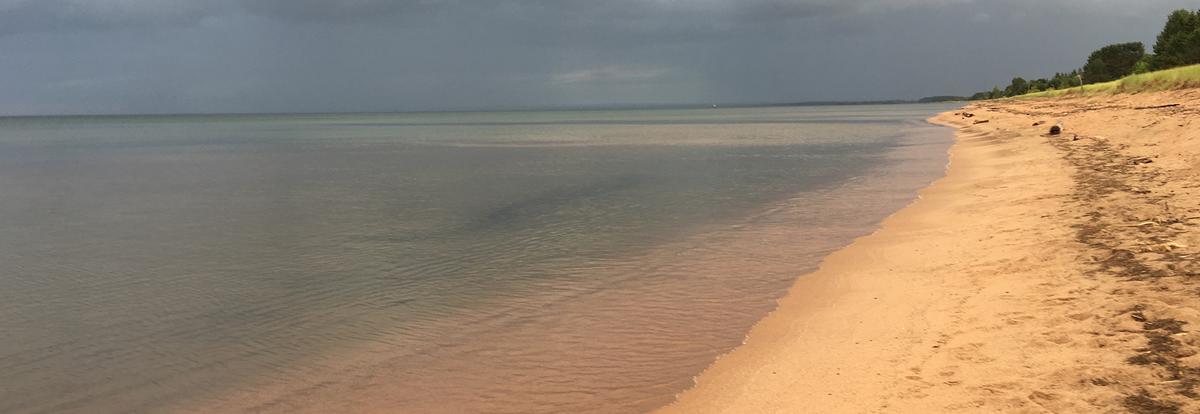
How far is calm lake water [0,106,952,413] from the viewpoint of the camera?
20.5 ft

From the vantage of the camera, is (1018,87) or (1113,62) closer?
(1113,62)

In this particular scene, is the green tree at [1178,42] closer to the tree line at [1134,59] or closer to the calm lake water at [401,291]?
the tree line at [1134,59]

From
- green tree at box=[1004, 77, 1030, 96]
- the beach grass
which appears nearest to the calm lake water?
the beach grass

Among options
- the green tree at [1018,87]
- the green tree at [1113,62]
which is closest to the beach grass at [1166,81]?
the green tree at [1113,62]

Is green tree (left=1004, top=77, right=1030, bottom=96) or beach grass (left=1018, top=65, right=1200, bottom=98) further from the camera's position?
green tree (left=1004, top=77, right=1030, bottom=96)

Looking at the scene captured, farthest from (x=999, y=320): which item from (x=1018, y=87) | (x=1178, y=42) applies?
(x=1018, y=87)

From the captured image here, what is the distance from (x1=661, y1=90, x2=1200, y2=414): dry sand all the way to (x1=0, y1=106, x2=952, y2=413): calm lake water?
0.73 meters

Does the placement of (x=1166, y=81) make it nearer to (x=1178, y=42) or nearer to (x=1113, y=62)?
(x=1178, y=42)

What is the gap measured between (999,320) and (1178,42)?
303 ft

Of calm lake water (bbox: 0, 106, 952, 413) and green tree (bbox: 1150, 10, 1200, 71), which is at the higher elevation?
green tree (bbox: 1150, 10, 1200, 71)

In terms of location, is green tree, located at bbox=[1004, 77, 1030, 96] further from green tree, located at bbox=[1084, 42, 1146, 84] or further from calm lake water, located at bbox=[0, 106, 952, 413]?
calm lake water, located at bbox=[0, 106, 952, 413]

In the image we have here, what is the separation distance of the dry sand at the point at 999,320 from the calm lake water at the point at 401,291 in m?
0.73

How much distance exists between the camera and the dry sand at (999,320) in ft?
16.1

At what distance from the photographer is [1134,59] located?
113688 millimetres
